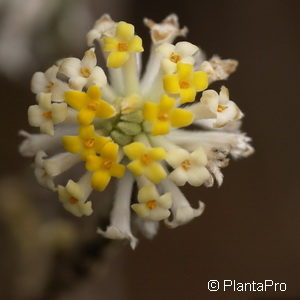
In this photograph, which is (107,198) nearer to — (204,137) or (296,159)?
(204,137)

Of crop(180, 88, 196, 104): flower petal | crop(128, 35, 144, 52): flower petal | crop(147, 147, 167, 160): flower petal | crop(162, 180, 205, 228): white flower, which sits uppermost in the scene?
crop(128, 35, 144, 52): flower petal

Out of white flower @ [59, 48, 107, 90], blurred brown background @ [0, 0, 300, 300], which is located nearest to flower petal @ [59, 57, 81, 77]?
white flower @ [59, 48, 107, 90]

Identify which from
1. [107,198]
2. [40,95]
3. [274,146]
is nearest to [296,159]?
[274,146]

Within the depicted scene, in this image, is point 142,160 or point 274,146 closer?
point 142,160

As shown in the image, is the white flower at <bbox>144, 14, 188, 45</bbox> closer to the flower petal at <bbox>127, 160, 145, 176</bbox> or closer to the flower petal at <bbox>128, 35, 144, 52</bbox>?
the flower petal at <bbox>128, 35, 144, 52</bbox>

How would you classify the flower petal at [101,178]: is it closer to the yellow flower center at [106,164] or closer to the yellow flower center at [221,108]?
the yellow flower center at [106,164]

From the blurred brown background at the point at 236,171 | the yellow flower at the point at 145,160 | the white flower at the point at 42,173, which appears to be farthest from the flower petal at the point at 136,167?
the blurred brown background at the point at 236,171

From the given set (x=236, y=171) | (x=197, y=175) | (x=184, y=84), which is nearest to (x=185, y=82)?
(x=184, y=84)
